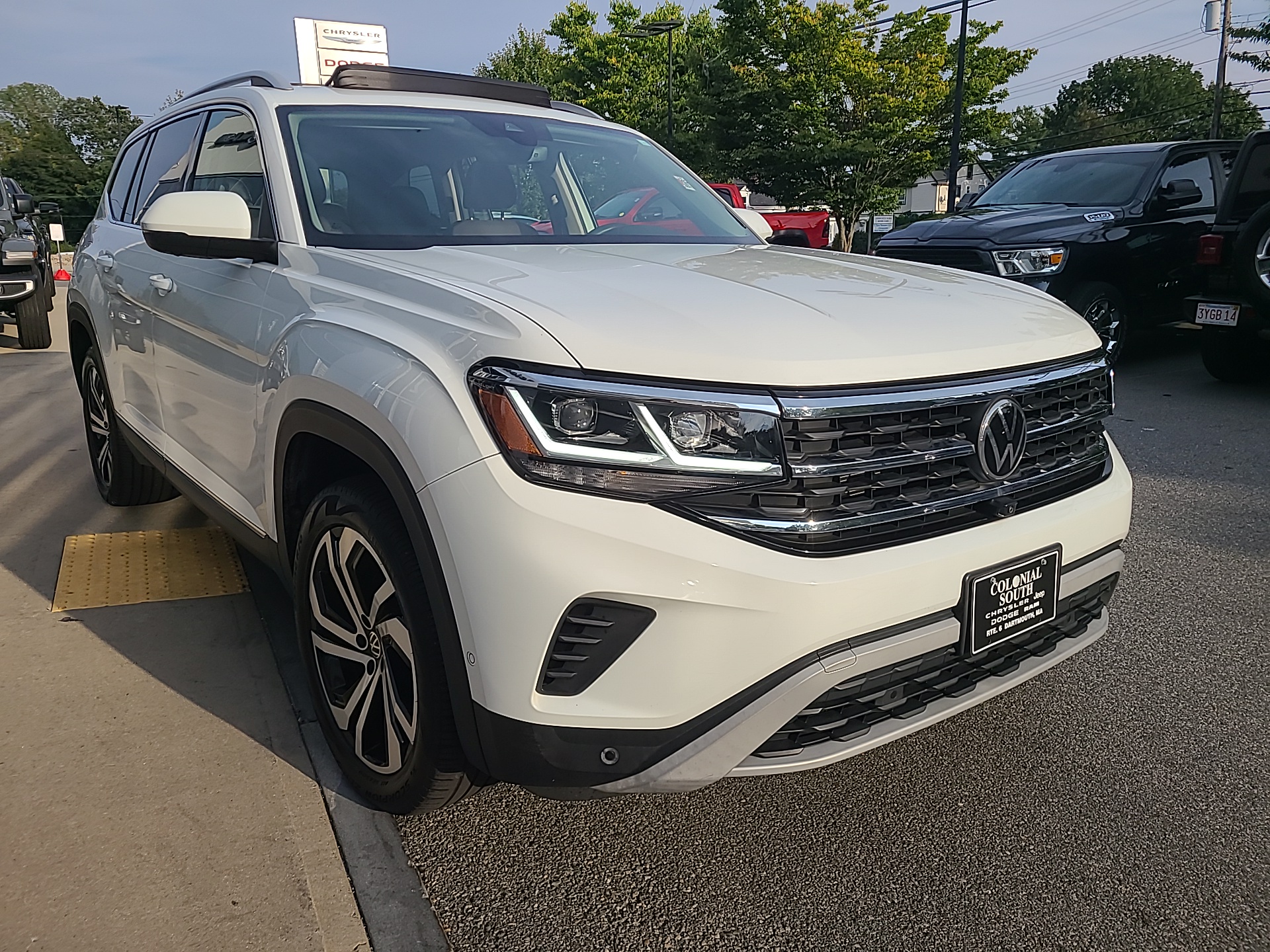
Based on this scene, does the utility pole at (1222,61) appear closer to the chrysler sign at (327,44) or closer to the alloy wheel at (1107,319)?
the chrysler sign at (327,44)

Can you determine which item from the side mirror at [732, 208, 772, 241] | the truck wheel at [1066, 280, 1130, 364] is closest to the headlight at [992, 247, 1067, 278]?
the truck wheel at [1066, 280, 1130, 364]

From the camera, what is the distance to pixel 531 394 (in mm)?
1854

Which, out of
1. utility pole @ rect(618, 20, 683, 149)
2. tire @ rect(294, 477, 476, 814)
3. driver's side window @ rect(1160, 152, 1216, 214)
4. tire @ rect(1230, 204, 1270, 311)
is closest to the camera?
tire @ rect(294, 477, 476, 814)

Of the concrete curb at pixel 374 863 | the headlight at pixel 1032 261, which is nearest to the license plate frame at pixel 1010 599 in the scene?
the concrete curb at pixel 374 863

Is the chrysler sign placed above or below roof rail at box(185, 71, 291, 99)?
above

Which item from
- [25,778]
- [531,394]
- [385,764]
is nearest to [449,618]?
[531,394]

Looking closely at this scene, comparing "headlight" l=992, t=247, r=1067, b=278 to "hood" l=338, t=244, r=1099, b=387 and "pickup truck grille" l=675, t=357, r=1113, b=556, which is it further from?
"pickup truck grille" l=675, t=357, r=1113, b=556

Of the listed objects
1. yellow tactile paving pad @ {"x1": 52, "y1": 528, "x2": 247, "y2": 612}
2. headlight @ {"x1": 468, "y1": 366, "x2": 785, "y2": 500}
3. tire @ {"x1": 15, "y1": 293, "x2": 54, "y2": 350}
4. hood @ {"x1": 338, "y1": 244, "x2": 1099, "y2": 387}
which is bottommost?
yellow tactile paving pad @ {"x1": 52, "y1": 528, "x2": 247, "y2": 612}

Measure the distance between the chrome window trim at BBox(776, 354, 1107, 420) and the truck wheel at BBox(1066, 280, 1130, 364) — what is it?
5.68 meters

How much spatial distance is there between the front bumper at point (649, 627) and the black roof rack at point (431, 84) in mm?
2122

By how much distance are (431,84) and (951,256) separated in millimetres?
5339

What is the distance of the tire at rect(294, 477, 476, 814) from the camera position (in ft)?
6.75

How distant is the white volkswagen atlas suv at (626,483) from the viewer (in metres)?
1.82

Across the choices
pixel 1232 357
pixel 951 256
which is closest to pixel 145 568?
pixel 951 256
